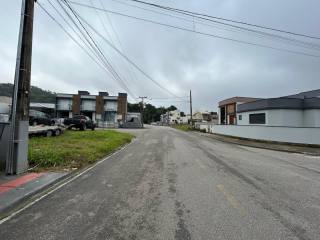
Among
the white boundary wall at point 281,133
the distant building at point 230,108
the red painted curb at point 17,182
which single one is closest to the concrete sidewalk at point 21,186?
the red painted curb at point 17,182

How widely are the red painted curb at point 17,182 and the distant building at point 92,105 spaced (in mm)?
63678

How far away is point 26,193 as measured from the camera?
281 inches

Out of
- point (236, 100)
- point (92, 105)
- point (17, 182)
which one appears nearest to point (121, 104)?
point (92, 105)

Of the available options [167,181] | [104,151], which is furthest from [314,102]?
[167,181]

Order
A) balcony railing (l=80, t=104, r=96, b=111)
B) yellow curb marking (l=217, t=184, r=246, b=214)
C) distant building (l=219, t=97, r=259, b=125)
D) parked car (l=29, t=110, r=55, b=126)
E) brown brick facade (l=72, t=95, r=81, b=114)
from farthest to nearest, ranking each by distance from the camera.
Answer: balcony railing (l=80, t=104, r=96, b=111), brown brick facade (l=72, t=95, r=81, b=114), distant building (l=219, t=97, r=259, b=125), parked car (l=29, t=110, r=55, b=126), yellow curb marking (l=217, t=184, r=246, b=214)

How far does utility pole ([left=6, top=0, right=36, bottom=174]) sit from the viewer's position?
9430mm

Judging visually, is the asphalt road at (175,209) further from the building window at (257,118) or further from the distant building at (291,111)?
the building window at (257,118)

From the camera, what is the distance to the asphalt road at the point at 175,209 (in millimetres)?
4742

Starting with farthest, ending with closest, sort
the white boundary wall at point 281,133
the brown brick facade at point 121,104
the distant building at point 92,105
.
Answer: the brown brick facade at point 121,104 < the distant building at point 92,105 < the white boundary wall at point 281,133

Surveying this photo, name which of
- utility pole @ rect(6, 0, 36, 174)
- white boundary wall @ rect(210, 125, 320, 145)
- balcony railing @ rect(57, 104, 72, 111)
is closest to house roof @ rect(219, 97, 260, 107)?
white boundary wall @ rect(210, 125, 320, 145)

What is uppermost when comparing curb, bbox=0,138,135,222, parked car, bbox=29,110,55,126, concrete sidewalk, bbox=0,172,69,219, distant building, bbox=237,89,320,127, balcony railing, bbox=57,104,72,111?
balcony railing, bbox=57,104,72,111

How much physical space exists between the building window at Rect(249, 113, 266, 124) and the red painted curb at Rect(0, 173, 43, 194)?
29856 millimetres

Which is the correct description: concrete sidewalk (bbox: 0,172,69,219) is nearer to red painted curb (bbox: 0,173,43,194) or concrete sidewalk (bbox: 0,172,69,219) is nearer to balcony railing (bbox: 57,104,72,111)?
red painted curb (bbox: 0,173,43,194)

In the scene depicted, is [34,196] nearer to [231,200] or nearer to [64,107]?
Answer: [231,200]
